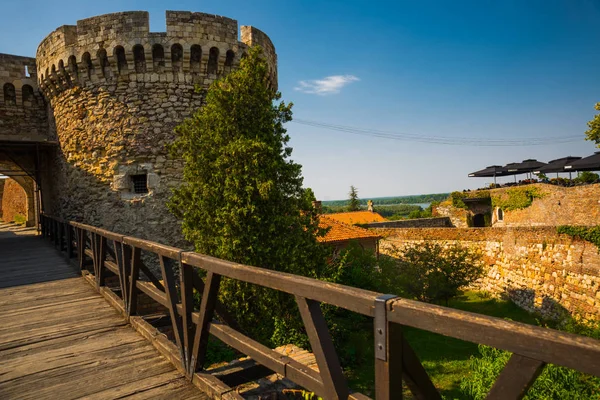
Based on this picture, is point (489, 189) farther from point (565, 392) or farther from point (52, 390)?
point (52, 390)

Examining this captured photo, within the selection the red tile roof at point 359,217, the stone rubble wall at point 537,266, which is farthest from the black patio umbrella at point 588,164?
the red tile roof at point 359,217

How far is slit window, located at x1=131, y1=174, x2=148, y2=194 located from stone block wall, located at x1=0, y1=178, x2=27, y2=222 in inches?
618

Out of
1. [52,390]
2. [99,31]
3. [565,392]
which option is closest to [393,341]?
[52,390]

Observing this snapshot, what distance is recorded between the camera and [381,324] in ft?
5.37

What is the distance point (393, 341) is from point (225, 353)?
7.28 metres

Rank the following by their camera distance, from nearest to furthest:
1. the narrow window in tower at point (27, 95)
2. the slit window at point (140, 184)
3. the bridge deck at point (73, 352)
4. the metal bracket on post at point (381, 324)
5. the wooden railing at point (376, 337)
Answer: the wooden railing at point (376, 337) < the metal bracket on post at point (381, 324) < the bridge deck at point (73, 352) < the slit window at point (140, 184) < the narrow window in tower at point (27, 95)

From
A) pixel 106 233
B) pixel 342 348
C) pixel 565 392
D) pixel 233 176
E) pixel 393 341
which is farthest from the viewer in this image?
pixel 342 348

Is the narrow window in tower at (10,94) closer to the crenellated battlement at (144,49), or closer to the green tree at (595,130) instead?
the crenellated battlement at (144,49)

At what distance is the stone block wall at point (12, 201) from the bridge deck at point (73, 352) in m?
20.3

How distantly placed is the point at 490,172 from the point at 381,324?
35.3 metres

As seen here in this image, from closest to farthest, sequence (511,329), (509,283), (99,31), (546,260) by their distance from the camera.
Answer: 1. (511,329)
2. (99,31)
3. (546,260)
4. (509,283)

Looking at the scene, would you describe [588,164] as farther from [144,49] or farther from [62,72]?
[62,72]

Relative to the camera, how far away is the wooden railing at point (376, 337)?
4.00ft

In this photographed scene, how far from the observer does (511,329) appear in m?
1.26
